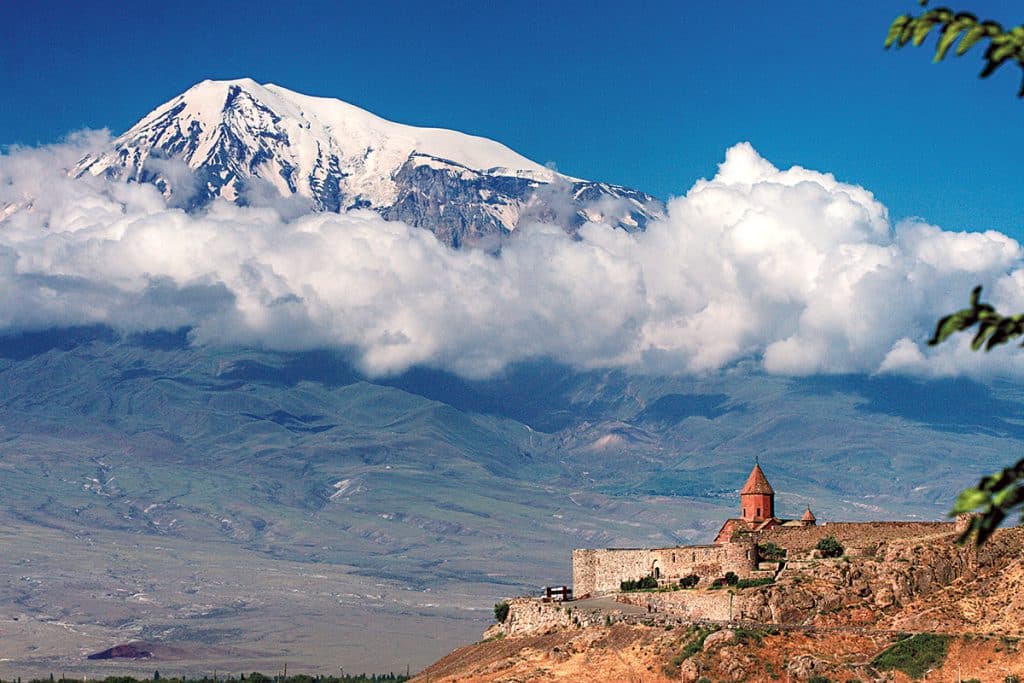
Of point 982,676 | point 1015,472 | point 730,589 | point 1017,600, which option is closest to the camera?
point 1015,472

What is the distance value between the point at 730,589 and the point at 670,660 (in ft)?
24.3

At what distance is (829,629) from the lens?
241ft

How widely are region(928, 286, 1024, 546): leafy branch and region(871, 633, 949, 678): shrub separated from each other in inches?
2125

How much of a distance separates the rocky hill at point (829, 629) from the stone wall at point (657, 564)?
2.73 metres

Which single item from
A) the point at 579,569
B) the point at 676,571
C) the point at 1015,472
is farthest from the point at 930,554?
the point at 1015,472

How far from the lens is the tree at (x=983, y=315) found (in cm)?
1536

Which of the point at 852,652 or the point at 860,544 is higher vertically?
the point at 860,544

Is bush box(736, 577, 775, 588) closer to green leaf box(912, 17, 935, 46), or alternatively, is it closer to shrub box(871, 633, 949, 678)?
shrub box(871, 633, 949, 678)

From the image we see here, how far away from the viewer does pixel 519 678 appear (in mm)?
75688

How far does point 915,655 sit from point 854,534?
47.4 ft

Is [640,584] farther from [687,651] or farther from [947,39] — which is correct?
[947,39]

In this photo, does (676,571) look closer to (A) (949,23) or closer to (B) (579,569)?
(B) (579,569)

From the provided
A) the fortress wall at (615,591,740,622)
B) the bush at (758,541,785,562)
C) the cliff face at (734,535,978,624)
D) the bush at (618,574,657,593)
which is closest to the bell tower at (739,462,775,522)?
the bush at (618,574,657,593)

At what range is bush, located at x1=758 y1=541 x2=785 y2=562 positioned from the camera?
275ft
